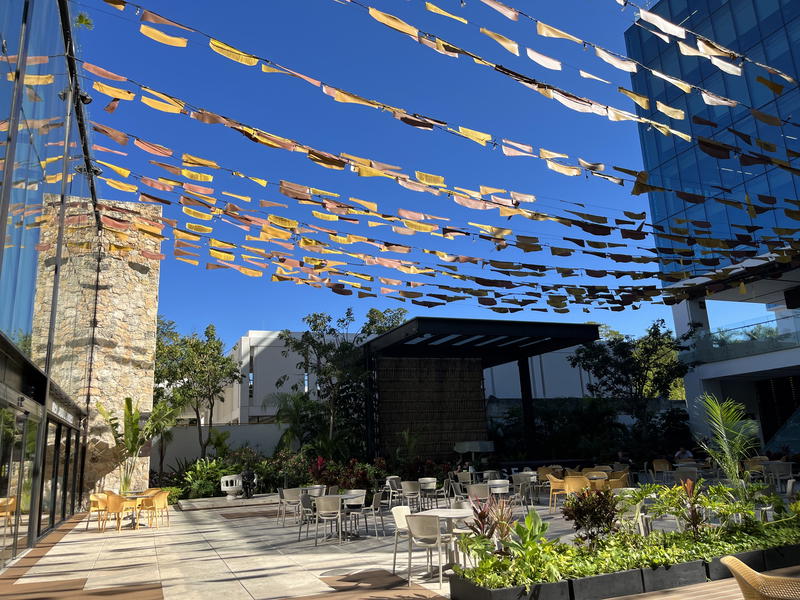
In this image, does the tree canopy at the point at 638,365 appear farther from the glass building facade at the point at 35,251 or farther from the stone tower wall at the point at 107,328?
the glass building facade at the point at 35,251

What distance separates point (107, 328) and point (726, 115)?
68.5 feet

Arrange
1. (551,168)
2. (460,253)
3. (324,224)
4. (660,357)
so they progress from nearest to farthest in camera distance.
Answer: (551,168), (324,224), (460,253), (660,357)

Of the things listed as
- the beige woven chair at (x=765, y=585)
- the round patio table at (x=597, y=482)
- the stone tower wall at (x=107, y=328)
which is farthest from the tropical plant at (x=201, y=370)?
the beige woven chair at (x=765, y=585)

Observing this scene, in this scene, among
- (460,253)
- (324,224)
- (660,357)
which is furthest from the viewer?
(660,357)

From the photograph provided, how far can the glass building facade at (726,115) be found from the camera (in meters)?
18.7

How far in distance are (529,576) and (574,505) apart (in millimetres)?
1339

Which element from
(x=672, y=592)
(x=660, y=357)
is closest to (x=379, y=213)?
(x=672, y=592)

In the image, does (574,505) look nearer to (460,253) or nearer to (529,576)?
(529,576)

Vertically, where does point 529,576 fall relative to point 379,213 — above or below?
below

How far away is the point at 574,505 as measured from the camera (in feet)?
20.0

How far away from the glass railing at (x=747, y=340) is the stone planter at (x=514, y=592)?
57.3 ft

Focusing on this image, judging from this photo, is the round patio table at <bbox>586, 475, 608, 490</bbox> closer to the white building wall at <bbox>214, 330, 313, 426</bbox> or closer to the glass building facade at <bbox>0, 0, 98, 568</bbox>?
the glass building facade at <bbox>0, 0, 98, 568</bbox>

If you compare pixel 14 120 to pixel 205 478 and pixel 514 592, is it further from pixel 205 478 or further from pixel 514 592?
pixel 205 478

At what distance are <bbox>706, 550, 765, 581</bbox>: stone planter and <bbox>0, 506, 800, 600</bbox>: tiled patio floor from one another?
0.28 metres
